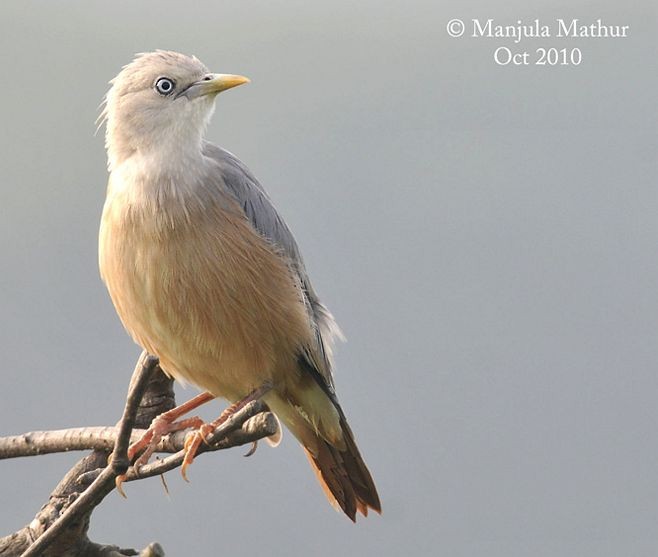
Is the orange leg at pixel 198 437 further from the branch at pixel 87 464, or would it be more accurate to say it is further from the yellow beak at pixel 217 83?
the yellow beak at pixel 217 83

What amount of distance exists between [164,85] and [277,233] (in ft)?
2.19

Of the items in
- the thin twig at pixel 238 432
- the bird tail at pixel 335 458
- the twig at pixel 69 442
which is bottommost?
the bird tail at pixel 335 458

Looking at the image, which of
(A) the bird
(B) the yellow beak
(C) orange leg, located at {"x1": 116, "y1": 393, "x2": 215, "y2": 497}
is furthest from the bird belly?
(B) the yellow beak

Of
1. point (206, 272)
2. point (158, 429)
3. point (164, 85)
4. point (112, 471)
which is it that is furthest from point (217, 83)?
point (112, 471)

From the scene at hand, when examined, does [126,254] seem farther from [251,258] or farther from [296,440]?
[296,440]

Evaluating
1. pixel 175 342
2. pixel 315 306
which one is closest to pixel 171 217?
pixel 175 342

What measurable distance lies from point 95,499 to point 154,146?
54.0 inches

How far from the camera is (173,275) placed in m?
3.55

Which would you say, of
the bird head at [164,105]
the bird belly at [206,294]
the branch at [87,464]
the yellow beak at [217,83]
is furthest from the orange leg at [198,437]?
the yellow beak at [217,83]

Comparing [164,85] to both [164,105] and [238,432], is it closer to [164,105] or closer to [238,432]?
[164,105]

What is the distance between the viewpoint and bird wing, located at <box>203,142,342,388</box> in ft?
12.7

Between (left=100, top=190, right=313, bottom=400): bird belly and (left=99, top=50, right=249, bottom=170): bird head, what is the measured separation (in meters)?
0.26

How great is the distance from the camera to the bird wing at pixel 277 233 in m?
3.86

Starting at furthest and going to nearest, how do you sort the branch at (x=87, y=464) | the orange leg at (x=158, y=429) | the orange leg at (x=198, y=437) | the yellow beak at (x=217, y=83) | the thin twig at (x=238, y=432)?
the yellow beak at (x=217, y=83)
the orange leg at (x=158, y=429)
the orange leg at (x=198, y=437)
the branch at (x=87, y=464)
the thin twig at (x=238, y=432)
